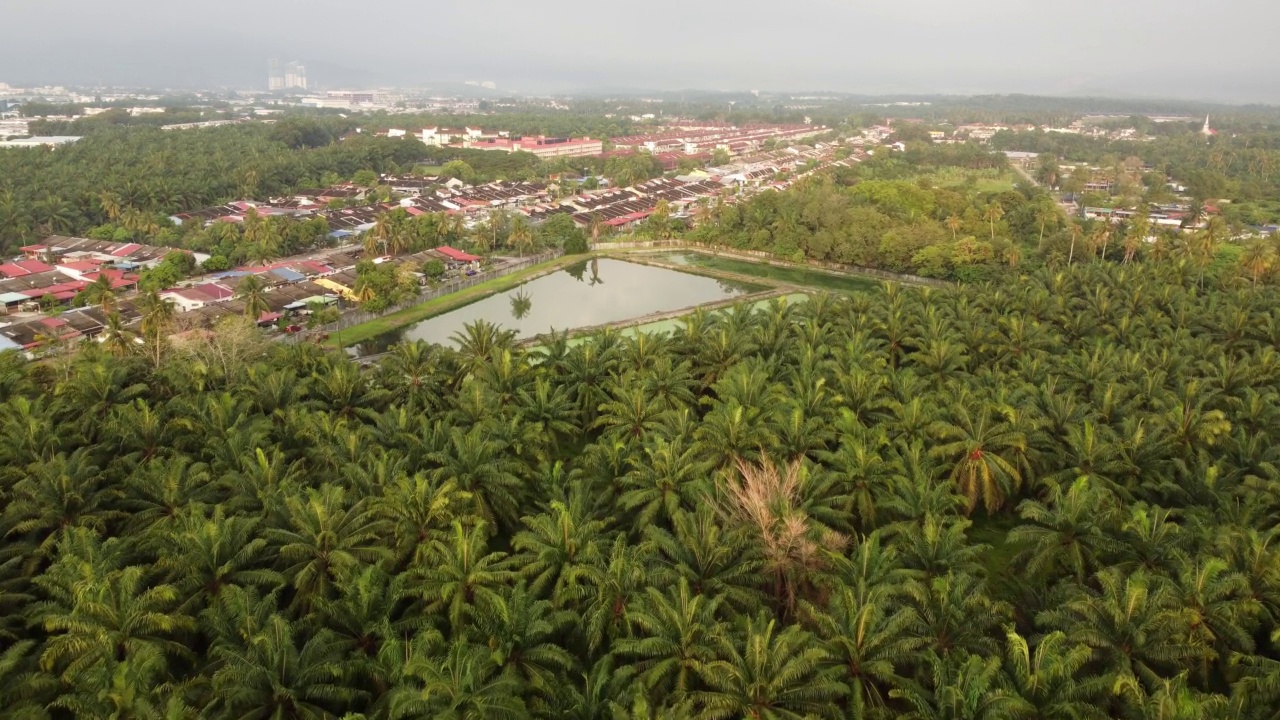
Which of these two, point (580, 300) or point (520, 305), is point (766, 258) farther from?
point (520, 305)

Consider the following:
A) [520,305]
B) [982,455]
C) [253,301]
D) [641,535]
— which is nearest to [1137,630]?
[982,455]

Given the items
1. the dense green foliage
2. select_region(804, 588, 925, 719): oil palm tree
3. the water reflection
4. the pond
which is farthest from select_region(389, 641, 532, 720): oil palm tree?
the water reflection

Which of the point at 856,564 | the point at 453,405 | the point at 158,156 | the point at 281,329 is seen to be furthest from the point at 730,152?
the point at 856,564

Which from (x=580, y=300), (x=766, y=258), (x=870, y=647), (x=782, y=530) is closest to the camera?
(x=870, y=647)

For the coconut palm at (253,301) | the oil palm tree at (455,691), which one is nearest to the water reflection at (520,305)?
the coconut palm at (253,301)

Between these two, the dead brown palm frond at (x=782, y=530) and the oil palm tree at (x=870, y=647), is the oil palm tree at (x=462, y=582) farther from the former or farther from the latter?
the oil palm tree at (x=870, y=647)

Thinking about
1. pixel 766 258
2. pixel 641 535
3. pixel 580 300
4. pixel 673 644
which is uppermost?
pixel 766 258
